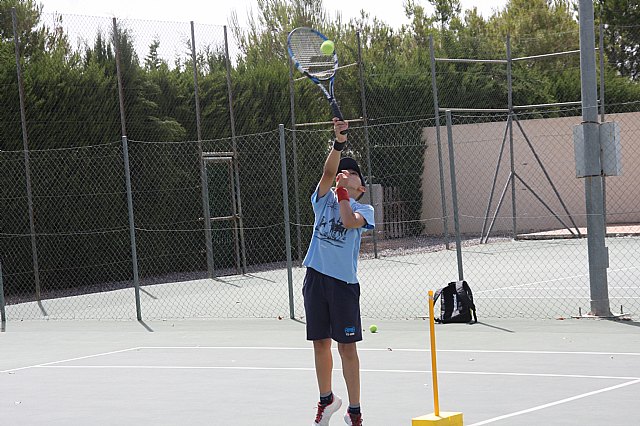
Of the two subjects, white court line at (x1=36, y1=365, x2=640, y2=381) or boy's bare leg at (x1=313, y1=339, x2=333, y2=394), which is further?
white court line at (x1=36, y1=365, x2=640, y2=381)

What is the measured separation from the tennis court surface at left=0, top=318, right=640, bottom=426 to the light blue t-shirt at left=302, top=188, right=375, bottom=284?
937mm

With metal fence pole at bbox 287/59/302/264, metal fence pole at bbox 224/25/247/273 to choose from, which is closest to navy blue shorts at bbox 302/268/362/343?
metal fence pole at bbox 224/25/247/273

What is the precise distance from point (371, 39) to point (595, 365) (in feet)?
116

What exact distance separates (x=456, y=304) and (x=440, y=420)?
5.26 metres

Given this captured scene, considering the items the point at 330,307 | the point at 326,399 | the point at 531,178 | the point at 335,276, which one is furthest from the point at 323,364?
→ the point at 531,178

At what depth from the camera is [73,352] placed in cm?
1067

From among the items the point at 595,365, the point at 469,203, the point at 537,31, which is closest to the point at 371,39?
the point at 537,31

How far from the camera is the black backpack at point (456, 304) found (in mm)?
10977

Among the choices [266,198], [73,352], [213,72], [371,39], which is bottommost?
[73,352]

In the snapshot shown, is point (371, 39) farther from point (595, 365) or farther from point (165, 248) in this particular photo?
point (595, 365)

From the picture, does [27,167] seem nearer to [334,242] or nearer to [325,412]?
[334,242]

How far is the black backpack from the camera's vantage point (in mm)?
10977

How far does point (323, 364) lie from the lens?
6.57m

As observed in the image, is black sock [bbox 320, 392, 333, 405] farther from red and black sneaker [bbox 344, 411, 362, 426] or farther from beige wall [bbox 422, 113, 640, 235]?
beige wall [bbox 422, 113, 640, 235]
